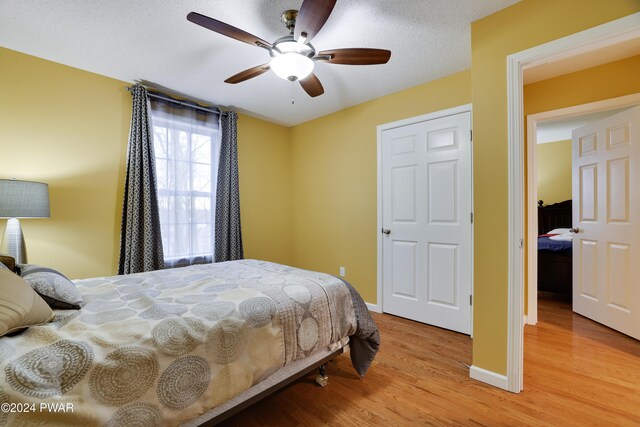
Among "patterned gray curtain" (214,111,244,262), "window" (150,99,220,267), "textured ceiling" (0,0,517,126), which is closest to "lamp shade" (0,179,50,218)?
"window" (150,99,220,267)

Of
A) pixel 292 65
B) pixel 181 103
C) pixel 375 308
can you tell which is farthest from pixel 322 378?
pixel 181 103

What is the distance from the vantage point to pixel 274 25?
1896 mm

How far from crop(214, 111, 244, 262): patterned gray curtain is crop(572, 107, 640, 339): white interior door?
3.82m

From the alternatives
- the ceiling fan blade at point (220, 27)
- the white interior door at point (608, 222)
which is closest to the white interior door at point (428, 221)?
the white interior door at point (608, 222)

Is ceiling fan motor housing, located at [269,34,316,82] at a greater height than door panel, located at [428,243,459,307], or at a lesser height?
greater

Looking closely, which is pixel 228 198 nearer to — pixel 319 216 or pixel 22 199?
pixel 319 216

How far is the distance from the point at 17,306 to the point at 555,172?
7107 millimetres

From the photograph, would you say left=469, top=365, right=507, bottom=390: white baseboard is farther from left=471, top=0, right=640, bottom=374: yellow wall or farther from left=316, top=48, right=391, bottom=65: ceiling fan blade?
left=316, top=48, right=391, bottom=65: ceiling fan blade

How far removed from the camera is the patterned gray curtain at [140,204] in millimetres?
2633

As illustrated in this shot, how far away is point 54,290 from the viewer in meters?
1.26

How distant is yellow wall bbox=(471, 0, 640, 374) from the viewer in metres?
1.68

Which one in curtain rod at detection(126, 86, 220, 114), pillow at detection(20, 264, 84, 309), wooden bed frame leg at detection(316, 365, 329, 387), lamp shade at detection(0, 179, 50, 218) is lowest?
wooden bed frame leg at detection(316, 365, 329, 387)

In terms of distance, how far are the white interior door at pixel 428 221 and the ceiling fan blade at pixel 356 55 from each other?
1.24m

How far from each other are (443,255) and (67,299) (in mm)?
2767
